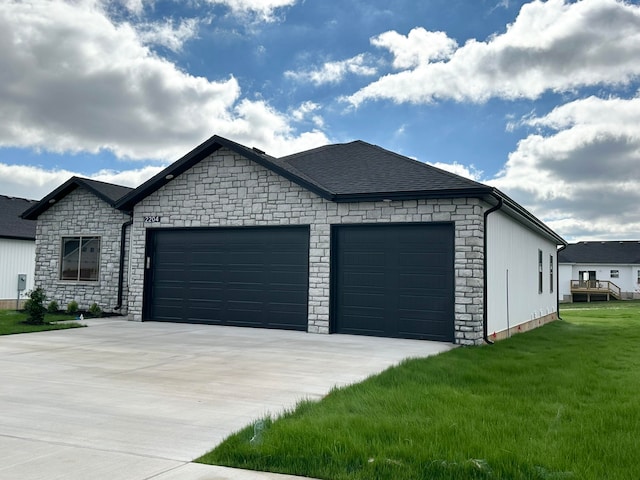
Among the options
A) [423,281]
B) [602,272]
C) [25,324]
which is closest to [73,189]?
[25,324]

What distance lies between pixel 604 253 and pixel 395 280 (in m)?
44.0

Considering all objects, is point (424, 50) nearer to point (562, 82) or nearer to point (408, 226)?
point (562, 82)

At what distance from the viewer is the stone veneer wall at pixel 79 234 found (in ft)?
56.0

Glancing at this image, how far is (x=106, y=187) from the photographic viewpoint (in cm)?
1853

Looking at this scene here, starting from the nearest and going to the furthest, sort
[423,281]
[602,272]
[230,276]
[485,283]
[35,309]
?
1. [485,283]
2. [423,281]
3. [35,309]
4. [230,276]
5. [602,272]

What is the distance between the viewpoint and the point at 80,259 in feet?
58.4

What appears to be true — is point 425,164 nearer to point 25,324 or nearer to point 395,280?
point 395,280

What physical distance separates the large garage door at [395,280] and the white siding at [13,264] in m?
17.0

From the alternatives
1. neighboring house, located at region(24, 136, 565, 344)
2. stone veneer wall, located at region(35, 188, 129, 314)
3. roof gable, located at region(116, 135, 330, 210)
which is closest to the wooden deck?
neighboring house, located at region(24, 136, 565, 344)

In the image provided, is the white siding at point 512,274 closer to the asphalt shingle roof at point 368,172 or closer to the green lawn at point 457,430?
the asphalt shingle roof at point 368,172

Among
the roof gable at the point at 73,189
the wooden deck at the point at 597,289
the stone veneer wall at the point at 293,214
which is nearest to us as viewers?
the stone veneer wall at the point at 293,214

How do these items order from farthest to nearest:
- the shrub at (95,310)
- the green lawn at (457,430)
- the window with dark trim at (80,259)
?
1. the window with dark trim at (80,259)
2. the shrub at (95,310)
3. the green lawn at (457,430)

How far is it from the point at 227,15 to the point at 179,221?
18.8 feet

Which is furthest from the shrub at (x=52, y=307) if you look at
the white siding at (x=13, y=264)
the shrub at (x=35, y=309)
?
the white siding at (x=13, y=264)
